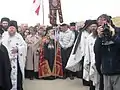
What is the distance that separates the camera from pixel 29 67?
25.7 ft

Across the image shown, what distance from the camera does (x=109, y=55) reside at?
3619mm

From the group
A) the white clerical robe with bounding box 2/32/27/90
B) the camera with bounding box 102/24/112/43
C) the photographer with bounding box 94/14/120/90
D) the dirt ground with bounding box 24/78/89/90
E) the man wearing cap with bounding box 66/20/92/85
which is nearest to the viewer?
the photographer with bounding box 94/14/120/90

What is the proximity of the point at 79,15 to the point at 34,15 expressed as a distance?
4.75 ft

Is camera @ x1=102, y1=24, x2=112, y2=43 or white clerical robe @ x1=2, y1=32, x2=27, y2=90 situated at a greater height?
camera @ x1=102, y1=24, x2=112, y2=43

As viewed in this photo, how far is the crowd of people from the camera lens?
366 centimetres

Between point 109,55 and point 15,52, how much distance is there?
245 centimetres

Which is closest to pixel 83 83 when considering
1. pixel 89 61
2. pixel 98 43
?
pixel 89 61

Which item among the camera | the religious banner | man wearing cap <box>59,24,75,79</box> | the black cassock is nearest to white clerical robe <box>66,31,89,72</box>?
man wearing cap <box>59,24,75,79</box>

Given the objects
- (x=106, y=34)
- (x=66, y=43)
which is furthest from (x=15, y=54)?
(x=66, y=43)

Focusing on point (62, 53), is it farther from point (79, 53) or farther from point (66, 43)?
point (79, 53)

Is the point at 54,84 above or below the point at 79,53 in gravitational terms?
below

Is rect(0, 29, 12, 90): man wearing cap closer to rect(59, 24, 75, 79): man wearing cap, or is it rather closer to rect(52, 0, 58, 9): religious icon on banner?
rect(59, 24, 75, 79): man wearing cap

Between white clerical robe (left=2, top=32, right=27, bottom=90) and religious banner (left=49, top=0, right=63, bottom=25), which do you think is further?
religious banner (left=49, top=0, right=63, bottom=25)

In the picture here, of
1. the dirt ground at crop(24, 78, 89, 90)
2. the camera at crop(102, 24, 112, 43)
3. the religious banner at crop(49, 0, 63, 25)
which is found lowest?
the dirt ground at crop(24, 78, 89, 90)
